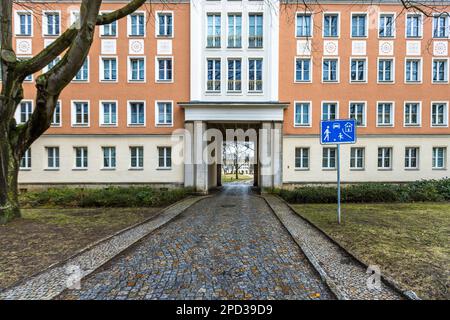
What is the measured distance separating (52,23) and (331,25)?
21.2 metres

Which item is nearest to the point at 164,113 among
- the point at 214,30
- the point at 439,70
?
the point at 214,30

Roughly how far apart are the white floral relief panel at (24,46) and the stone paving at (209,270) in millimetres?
19838

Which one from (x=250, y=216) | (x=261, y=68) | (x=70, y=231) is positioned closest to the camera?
(x=70, y=231)

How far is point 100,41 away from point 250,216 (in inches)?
686

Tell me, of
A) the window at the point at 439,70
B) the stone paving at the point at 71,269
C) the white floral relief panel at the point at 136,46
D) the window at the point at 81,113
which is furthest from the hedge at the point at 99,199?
the window at the point at 439,70

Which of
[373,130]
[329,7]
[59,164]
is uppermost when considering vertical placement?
[329,7]

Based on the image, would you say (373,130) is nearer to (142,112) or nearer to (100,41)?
(142,112)

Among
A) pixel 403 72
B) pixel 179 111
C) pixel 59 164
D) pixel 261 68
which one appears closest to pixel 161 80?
pixel 179 111

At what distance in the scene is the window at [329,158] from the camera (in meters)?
17.9

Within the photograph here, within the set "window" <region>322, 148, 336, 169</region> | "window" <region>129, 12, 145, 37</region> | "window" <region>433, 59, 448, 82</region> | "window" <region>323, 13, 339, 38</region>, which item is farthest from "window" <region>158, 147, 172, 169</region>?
"window" <region>433, 59, 448, 82</region>

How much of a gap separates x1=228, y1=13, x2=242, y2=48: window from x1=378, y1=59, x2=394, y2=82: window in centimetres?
1080

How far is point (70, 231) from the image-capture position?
6793mm

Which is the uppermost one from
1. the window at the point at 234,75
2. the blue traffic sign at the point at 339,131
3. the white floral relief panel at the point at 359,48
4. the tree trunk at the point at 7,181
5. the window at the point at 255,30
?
the window at the point at 255,30

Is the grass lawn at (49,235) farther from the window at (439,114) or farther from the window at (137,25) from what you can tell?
the window at (439,114)
